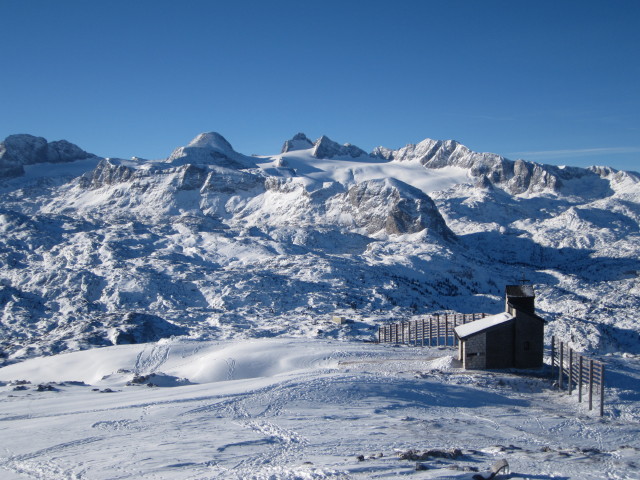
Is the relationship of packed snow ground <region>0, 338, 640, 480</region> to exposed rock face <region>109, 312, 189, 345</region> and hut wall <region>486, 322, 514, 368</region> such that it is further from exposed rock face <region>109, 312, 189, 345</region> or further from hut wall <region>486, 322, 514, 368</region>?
exposed rock face <region>109, 312, 189, 345</region>

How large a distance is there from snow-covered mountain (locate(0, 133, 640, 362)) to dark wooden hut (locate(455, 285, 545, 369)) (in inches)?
1336

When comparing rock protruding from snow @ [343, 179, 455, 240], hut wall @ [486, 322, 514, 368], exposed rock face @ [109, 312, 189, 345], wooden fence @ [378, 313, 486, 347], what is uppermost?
rock protruding from snow @ [343, 179, 455, 240]

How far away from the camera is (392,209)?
152 meters

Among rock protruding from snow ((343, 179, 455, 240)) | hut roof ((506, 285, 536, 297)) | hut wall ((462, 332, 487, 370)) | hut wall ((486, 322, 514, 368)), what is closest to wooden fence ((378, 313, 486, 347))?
hut roof ((506, 285, 536, 297))

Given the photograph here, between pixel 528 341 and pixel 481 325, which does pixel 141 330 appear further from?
pixel 528 341

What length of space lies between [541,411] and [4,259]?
104289 millimetres

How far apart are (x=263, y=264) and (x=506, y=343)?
78441 millimetres

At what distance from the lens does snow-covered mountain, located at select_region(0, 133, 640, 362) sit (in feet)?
243

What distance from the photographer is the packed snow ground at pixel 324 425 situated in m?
13.4

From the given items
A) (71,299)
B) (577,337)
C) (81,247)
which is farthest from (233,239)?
(577,337)

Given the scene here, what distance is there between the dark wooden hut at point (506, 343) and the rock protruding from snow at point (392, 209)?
377 feet

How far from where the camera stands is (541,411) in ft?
71.7

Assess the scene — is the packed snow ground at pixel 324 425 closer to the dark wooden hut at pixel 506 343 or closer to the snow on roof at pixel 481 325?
the dark wooden hut at pixel 506 343

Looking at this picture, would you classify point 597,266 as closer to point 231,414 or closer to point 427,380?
point 427,380
